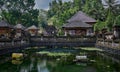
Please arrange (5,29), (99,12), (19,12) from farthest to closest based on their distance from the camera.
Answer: (19,12)
(99,12)
(5,29)

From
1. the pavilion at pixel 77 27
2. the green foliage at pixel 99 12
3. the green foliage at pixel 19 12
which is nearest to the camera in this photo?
the pavilion at pixel 77 27

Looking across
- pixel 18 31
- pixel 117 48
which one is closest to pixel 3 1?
pixel 18 31

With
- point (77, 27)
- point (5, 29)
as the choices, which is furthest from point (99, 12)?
point (5, 29)

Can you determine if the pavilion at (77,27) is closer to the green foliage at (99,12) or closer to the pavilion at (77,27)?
the pavilion at (77,27)

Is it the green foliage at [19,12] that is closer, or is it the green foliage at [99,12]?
the green foliage at [99,12]

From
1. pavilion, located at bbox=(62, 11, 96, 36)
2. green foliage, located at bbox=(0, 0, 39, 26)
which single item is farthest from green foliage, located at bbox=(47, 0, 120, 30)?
green foliage, located at bbox=(0, 0, 39, 26)

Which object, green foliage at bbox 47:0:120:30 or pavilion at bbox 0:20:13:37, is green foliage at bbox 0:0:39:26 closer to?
green foliage at bbox 47:0:120:30

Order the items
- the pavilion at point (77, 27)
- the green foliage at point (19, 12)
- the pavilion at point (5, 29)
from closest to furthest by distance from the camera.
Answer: the pavilion at point (5, 29)
the pavilion at point (77, 27)
the green foliage at point (19, 12)

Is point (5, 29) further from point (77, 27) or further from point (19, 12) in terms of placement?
point (19, 12)

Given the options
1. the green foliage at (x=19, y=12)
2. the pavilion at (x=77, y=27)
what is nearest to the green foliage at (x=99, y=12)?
the pavilion at (x=77, y=27)

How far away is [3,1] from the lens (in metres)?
102

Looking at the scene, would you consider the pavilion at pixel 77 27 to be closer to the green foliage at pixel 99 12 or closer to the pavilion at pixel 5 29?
the green foliage at pixel 99 12

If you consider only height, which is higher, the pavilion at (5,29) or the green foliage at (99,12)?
the green foliage at (99,12)

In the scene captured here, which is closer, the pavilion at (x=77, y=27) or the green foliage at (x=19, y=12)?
the pavilion at (x=77, y=27)
